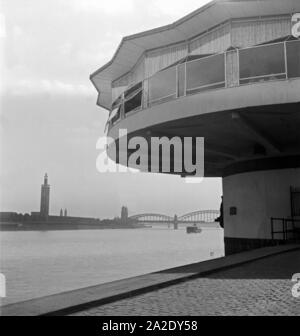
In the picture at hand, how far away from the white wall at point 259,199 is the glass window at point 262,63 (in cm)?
670

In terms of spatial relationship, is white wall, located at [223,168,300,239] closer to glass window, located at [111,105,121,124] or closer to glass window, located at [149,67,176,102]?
glass window, located at [111,105,121,124]

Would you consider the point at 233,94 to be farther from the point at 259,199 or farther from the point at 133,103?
the point at 259,199

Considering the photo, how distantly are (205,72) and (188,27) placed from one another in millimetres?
3014

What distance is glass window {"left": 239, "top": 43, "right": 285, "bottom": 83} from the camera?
11992 mm

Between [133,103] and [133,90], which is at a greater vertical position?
[133,90]

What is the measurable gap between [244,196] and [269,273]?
33.6 ft

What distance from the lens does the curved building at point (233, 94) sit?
12.2 metres

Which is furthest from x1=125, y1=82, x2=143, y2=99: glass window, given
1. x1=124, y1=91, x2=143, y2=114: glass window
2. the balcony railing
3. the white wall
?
the white wall

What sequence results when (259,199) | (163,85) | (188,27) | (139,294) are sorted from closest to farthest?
1. (139,294)
2. (163,85)
3. (188,27)
4. (259,199)

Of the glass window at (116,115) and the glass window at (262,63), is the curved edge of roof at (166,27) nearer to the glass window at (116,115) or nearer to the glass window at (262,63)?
the glass window at (262,63)

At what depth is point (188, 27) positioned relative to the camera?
15164 millimetres

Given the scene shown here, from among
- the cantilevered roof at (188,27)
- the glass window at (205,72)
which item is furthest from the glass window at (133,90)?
the glass window at (205,72)

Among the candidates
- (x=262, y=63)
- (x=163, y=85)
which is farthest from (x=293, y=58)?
(x=163, y=85)
